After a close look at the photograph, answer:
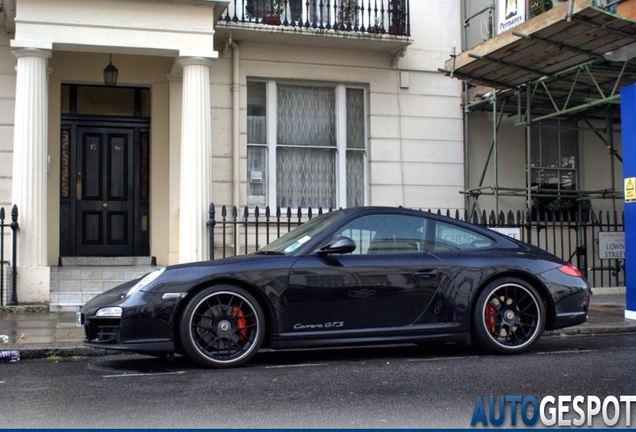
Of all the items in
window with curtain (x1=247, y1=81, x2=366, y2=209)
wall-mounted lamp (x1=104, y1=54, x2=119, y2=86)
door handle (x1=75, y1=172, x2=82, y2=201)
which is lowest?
door handle (x1=75, y1=172, x2=82, y2=201)

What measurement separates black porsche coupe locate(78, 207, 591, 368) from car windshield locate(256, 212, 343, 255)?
0.02 m

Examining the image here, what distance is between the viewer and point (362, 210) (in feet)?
A: 24.0

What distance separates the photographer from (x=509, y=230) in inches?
506

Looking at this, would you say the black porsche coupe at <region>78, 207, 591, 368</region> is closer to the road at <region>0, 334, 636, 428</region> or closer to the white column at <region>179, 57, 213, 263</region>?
the road at <region>0, 334, 636, 428</region>

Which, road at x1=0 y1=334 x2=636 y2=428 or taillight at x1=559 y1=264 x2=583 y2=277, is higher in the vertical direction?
taillight at x1=559 y1=264 x2=583 y2=277

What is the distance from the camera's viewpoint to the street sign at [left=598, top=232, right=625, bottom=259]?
13.8 m

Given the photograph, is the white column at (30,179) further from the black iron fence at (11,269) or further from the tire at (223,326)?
the tire at (223,326)

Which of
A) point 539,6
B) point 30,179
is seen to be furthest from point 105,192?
point 539,6

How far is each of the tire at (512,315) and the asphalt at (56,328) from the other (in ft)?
6.77

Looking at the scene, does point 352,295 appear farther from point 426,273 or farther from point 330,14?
point 330,14

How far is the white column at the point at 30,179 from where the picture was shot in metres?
11.2


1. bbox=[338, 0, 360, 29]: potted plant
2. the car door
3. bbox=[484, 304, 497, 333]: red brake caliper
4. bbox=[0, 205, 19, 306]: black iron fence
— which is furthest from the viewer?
bbox=[338, 0, 360, 29]: potted plant

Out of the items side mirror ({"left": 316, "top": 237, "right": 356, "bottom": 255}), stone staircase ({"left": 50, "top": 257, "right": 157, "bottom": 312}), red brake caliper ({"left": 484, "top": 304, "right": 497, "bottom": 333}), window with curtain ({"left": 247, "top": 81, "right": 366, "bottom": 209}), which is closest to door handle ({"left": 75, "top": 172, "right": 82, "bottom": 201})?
stone staircase ({"left": 50, "top": 257, "right": 157, "bottom": 312})

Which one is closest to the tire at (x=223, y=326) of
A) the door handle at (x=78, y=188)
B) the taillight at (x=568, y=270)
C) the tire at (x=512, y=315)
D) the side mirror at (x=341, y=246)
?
the side mirror at (x=341, y=246)
